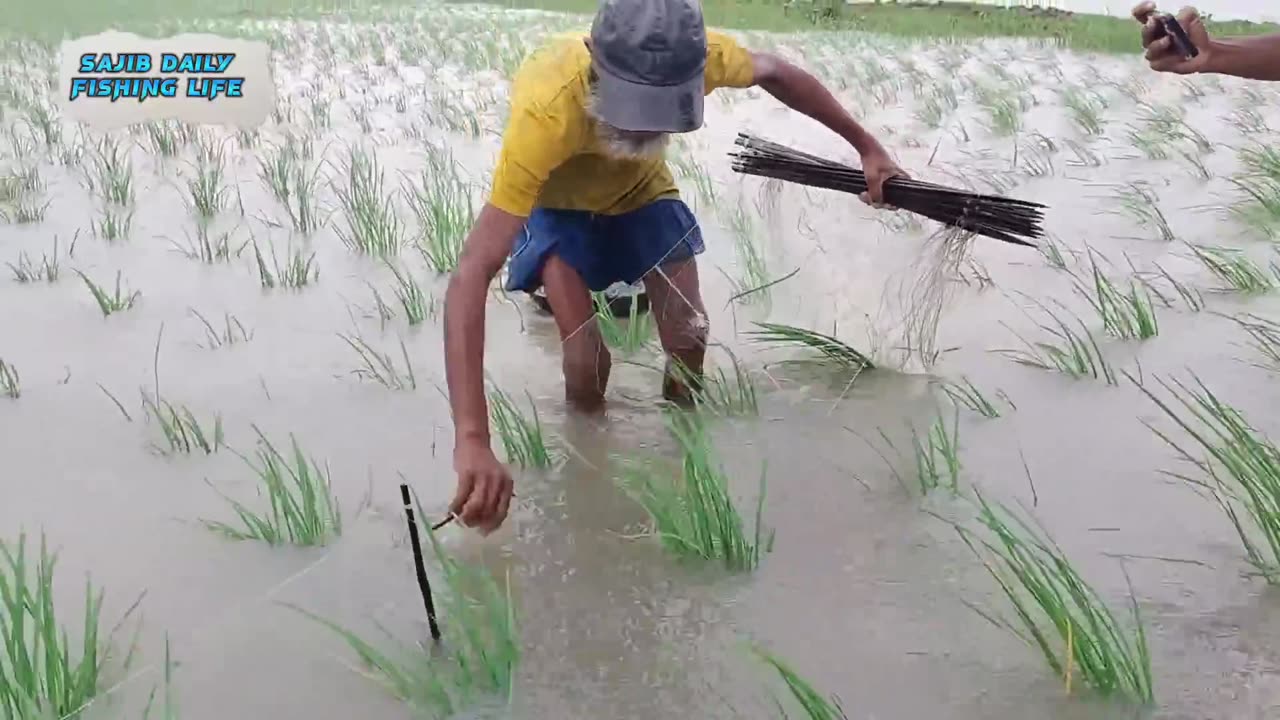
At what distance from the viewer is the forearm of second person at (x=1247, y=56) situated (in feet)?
6.33

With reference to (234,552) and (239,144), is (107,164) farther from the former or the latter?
(234,552)

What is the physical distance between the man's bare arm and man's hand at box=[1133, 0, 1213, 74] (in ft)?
4.00

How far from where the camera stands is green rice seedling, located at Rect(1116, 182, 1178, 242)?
9.61 ft

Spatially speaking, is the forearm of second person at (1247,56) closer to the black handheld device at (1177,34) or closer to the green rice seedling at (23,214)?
the black handheld device at (1177,34)

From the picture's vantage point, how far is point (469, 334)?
1.50 metres

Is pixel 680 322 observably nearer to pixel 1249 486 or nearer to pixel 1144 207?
pixel 1249 486

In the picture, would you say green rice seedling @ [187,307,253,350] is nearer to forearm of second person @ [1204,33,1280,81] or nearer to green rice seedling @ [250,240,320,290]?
green rice seedling @ [250,240,320,290]

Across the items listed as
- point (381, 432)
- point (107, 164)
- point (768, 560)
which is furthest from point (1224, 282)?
point (107, 164)

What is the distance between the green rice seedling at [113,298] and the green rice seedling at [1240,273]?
2530 millimetres

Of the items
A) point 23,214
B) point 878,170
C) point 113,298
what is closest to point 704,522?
point 878,170

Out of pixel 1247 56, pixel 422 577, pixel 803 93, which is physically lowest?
pixel 422 577

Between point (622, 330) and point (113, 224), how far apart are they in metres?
1.76

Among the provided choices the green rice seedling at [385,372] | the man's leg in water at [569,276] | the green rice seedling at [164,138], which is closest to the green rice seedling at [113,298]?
the green rice seedling at [385,372]

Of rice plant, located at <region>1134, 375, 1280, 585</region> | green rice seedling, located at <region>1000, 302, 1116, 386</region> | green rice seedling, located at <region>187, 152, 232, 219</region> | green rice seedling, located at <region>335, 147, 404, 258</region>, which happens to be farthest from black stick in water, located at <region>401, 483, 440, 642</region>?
green rice seedling, located at <region>187, 152, 232, 219</region>
